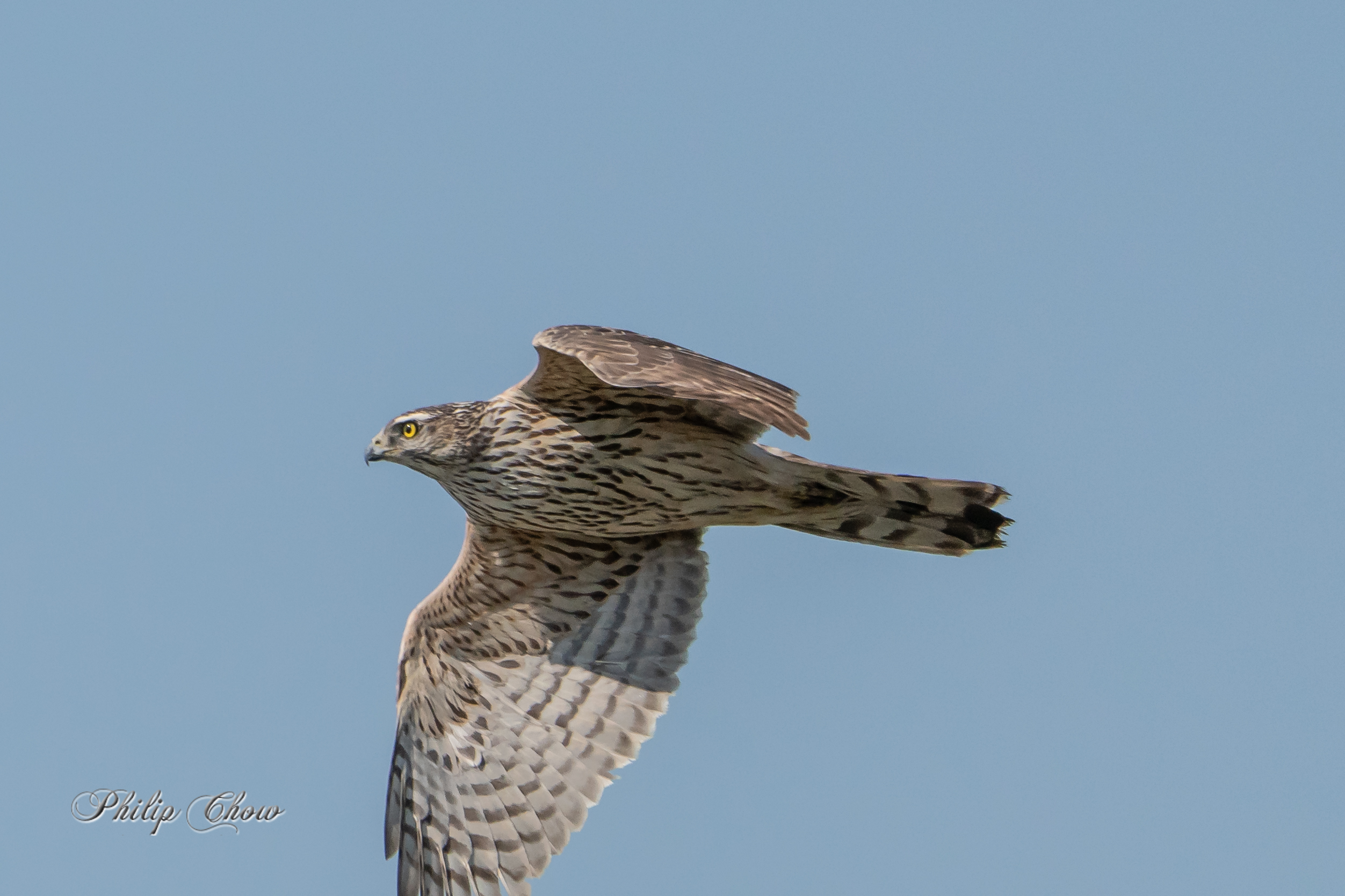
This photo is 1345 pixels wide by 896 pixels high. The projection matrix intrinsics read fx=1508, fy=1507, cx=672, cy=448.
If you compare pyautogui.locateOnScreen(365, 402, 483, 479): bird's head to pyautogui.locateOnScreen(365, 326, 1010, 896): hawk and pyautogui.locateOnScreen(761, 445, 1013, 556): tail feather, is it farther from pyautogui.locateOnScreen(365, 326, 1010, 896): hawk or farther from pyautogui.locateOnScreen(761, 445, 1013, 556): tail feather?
pyautogui.locateOnScreen(761, 445, 1013, 556): tail feather

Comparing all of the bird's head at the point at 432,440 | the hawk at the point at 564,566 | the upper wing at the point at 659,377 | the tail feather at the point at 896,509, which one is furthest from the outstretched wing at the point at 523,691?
the upper wing at the point at 659,377

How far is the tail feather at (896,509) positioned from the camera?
783cm

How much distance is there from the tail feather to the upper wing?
54cm

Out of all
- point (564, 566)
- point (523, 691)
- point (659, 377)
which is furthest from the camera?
point (523, 691)

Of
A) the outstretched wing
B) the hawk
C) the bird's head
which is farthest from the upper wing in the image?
the outstretched wing

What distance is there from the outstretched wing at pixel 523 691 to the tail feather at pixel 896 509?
3.43 feet

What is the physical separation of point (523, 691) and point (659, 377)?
288 cm

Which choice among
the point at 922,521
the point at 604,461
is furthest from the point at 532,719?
the point at 922,521

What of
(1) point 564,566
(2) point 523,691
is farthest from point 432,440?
(2) point 523,691

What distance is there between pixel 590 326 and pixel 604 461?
75 centimetres

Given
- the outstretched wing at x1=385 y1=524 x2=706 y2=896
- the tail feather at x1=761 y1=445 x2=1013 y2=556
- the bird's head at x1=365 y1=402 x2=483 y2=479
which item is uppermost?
the tail feather at x1=761 y1=445 x2=1013 y2=556

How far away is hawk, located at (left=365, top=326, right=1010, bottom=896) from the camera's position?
7816 mm

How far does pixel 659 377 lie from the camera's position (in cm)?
705

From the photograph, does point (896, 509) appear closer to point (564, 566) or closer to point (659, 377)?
point (659, 377)
